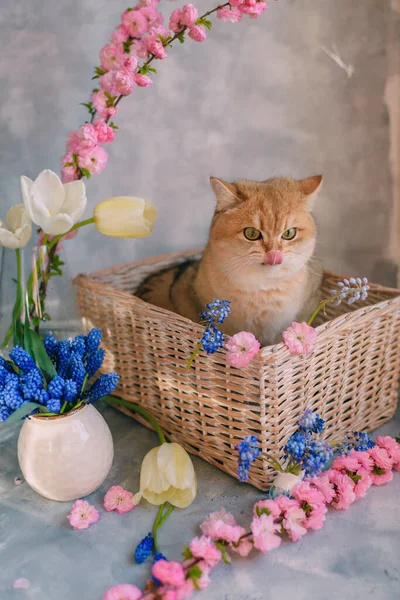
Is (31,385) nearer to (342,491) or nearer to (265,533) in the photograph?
(265,533)

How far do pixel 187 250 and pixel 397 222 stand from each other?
0.74 m

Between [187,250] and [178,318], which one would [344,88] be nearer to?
[187,250]

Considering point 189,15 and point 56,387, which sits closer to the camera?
point 56,387

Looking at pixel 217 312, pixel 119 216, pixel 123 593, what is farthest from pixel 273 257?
pixel 123 593

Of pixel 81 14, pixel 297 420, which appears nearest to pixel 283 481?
pixel 297 420

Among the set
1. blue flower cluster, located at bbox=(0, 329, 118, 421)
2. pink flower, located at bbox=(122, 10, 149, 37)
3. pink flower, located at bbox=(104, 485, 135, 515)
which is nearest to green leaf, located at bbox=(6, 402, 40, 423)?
blue flower cluster, located at bbox=(0, 329, 118, 421)

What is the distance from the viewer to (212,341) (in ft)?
3.37

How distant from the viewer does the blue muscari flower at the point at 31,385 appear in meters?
1.02

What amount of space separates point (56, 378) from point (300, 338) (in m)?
0.46

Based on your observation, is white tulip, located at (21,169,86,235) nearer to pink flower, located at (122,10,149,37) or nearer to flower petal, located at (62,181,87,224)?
flower petal, located at (62,181,87,224)

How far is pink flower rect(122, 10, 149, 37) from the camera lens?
1.14 meters

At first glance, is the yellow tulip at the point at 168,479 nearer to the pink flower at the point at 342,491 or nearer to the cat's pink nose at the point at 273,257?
the pink flower at the point at 342,491

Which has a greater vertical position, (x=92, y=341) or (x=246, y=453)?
(x=92, y=341)

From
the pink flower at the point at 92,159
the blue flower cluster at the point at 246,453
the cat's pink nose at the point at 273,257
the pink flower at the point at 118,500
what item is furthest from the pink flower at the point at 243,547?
the pink flower at the point at 92,159
